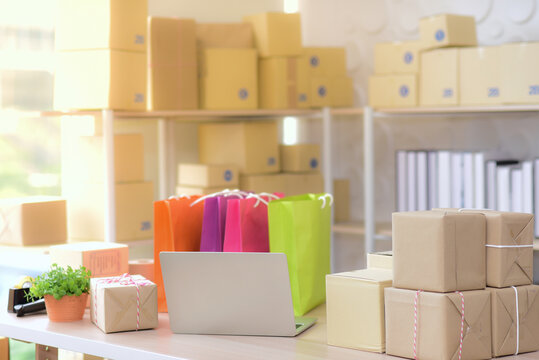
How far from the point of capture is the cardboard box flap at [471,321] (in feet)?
4.87

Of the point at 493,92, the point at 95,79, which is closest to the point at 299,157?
the point at 493,92

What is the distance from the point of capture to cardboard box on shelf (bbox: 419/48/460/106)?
3.26 metres

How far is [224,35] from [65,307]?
1991mm

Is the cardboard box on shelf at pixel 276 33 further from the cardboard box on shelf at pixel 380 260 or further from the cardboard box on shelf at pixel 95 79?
the cardboard box on shelf at pixel 380 260

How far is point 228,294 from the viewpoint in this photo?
67.8 inches

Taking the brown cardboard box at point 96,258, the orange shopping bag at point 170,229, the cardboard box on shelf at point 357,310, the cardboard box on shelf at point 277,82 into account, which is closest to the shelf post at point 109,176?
the cardboard box on shelf at point 277,82

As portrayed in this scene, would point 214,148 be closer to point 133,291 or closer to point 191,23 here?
point 191,23

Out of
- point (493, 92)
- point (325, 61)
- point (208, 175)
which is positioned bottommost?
point (208, 175)

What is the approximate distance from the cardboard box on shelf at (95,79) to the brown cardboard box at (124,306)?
55.5 inches

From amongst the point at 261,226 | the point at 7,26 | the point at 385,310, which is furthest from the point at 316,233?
the point at 7,26

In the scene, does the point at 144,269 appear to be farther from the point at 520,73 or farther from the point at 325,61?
the point at 325,61

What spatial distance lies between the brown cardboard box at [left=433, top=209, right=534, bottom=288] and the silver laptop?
0.43 metres

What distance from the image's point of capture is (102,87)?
3.05 m

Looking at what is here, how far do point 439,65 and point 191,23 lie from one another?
3.59 feet
